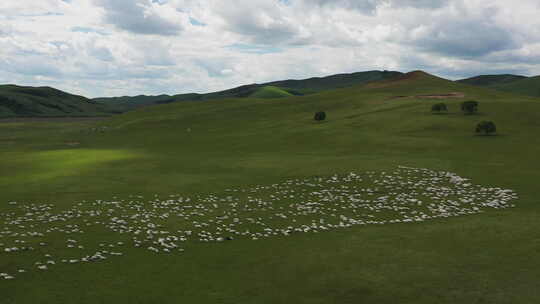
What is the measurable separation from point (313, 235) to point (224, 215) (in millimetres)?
7182

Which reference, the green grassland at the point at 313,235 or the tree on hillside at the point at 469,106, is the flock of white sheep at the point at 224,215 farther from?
the tree on hillside at the point at 469,106

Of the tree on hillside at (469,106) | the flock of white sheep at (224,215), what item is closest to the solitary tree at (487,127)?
the tree on hillside at (469,106)

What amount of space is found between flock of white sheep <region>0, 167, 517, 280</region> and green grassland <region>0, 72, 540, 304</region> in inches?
36.9

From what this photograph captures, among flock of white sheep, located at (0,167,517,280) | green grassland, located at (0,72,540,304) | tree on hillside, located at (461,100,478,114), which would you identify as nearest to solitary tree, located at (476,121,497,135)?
green grassland, located at (0,72,540,304)

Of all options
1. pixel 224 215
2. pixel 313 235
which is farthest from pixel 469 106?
pixel 313 235

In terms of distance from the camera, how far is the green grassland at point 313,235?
1555 centimetres

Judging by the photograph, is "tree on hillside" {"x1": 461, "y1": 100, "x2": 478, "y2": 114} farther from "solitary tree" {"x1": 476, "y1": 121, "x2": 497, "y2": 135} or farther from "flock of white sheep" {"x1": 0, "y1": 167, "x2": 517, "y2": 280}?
"flock of white sheep" {"x1": 0, "y1": 167, "x2": 517, "y2": 280}

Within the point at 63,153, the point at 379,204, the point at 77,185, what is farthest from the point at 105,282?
the point at 63,153

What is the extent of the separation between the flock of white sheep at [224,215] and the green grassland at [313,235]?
0.94m

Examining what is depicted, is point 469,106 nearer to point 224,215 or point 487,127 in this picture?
point 487,127

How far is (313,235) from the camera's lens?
77.6 ft

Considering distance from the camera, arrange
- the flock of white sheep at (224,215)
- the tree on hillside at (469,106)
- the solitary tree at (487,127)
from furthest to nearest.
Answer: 1. the tree on hillside at (469,106)
2. the solitary tree at (487,127)
3. the flock of white sheep at (224,215)

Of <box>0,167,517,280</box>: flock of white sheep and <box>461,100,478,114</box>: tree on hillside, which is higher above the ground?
<box>461,100,478,114</box>: tree on hillside

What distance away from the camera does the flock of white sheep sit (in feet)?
69.1
